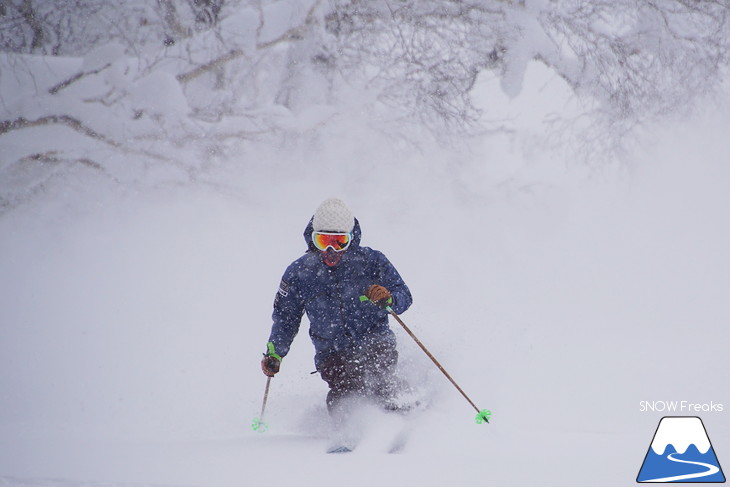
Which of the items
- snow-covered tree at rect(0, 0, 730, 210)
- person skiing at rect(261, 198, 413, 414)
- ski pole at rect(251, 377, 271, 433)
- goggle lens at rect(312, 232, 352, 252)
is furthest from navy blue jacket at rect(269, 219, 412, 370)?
snow-covered tree at rect(0, 0, 730, 210)

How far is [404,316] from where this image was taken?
7633 millimetres

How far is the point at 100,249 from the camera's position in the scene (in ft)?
29.7

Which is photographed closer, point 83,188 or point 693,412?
point 693,412

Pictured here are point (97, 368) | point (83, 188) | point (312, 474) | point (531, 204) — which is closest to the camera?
point (312, 474)

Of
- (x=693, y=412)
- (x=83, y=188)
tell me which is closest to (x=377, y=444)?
(x=693, y=412)

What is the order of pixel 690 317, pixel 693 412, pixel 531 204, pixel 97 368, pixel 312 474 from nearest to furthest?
pixel 312 474 < pixel 693 412 < pixel 97 368 < pixel 690 317 < pixel 531 204

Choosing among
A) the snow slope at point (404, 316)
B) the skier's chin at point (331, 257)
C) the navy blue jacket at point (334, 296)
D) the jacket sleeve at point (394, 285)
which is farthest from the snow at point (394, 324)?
the skier's chin at point (331, 257)

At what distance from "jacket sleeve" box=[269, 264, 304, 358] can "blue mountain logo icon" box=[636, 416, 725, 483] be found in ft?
6.55

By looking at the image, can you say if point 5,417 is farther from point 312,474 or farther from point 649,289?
point 649,289

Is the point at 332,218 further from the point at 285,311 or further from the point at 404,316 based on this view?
the point at 404,316

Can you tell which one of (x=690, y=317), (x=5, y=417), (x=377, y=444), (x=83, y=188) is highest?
(x=83, y=188)

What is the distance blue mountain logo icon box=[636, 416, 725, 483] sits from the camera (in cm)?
265

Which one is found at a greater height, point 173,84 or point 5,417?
point 173,84

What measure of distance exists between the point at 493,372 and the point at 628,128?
627 centimetres
